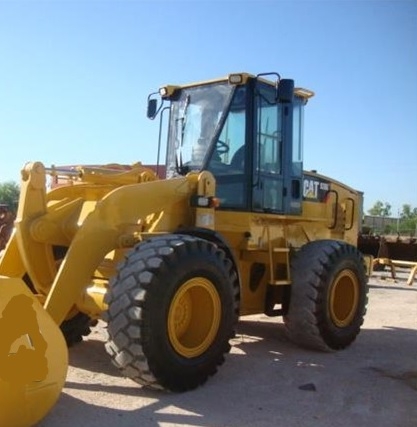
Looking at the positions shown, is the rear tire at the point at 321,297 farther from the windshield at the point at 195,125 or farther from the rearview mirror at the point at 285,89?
the rearview mirror at the point at 285,89

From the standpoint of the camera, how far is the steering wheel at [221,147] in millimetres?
6441

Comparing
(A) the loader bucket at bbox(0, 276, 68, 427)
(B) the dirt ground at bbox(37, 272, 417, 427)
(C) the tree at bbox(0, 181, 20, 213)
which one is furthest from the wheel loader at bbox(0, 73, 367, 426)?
(C) the tree at bbox(0, 181, 20, 213)

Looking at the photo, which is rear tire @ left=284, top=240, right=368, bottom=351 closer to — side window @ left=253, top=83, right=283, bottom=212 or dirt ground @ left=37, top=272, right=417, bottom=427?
dirt ground @ left=37, top=272, right=417, bottom=427

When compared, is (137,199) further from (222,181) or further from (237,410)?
(237,410)

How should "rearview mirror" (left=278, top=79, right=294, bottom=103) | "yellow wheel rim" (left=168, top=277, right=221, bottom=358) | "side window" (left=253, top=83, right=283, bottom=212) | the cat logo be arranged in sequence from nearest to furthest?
1. "yellow wheel rim" (left=168, top=277, right=221, bottom=358)
2. "rearview mirror" (left=278, top=79, right=294, bottom=103)
3. "side window" (left=253, top=83, right=283, bottom=212)
4. the cat logo

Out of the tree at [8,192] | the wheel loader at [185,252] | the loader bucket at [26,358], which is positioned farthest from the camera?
the tree at [8,192]

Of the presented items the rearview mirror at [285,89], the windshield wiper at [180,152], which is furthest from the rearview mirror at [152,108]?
the rearview mirror at [285,89]

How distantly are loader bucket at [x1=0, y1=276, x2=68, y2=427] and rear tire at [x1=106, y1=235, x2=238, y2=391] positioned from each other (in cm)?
59

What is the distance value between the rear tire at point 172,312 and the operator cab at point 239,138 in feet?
4.36

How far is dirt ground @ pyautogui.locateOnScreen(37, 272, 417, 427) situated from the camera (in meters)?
4.41

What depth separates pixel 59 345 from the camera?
4.16m

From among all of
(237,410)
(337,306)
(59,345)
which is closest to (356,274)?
(337,306)

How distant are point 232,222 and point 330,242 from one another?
1.37 meters

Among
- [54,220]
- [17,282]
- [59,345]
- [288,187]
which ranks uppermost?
[288,187]
